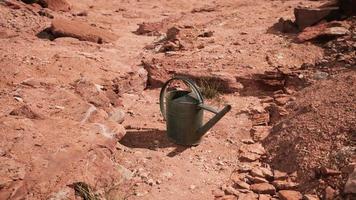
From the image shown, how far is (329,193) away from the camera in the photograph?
9.79ft

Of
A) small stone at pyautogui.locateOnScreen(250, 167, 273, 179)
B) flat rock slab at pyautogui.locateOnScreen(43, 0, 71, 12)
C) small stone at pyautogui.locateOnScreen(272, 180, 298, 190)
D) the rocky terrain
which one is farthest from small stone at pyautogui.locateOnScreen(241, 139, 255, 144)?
flat rock slab at pyautogui.locateOnScreen(43, 0, 71, 12)

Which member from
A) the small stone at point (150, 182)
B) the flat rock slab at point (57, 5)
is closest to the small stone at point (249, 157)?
the small stone at point (150, 182)

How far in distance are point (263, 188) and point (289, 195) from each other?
0.67 ft

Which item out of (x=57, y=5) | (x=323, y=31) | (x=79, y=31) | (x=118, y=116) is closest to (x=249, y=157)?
(x=118, y=116)

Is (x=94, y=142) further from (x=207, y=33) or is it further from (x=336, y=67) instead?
(x=207, y=33)

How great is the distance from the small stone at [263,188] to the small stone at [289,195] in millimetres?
65

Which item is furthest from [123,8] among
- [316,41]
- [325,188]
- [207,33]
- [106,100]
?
[325,188]

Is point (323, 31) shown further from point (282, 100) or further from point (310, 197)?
point (310, 197)

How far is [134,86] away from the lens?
5.23 metres

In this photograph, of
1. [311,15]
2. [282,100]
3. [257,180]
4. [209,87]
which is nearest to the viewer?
[257,180]

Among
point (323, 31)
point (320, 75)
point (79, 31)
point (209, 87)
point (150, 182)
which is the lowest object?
point (150, 182)

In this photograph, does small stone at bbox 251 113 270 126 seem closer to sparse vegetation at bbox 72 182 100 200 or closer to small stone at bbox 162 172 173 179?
small stone at bbox 162 172 173 179

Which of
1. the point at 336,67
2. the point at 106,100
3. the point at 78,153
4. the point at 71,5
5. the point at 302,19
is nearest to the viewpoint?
the point at 78,153

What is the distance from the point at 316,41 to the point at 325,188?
11.5 ft
